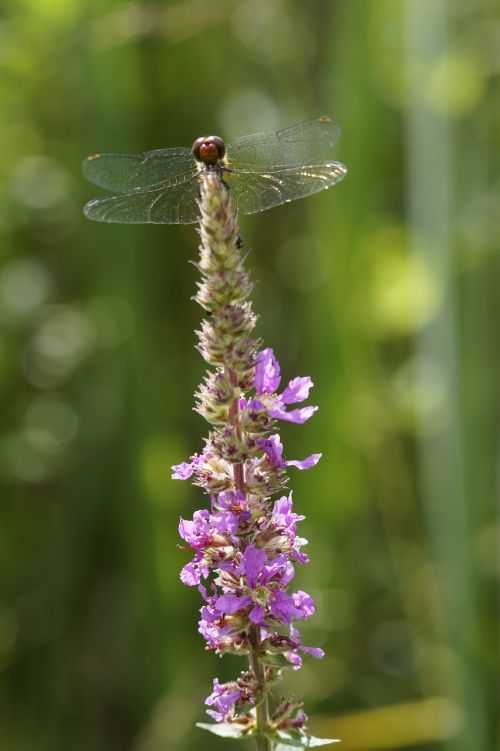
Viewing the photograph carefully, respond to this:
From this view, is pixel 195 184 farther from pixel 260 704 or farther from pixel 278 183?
pixel 260 704

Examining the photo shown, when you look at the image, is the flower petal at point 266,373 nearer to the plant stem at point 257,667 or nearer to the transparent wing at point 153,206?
the plant stem at point 257,667

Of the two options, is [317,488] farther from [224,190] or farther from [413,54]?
[224,190]

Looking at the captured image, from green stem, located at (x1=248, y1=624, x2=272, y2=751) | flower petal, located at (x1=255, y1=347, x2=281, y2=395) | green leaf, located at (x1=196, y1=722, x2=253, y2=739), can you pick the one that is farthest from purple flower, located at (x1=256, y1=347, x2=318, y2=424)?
green leaf, located at (x1=196, y1=722, x2=253, y2=739)

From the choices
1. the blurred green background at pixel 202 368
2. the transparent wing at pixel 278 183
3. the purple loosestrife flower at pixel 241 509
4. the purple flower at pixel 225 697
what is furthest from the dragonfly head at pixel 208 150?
the blurred green background at pixel 202 368

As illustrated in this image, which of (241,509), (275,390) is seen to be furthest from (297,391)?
(241,509)

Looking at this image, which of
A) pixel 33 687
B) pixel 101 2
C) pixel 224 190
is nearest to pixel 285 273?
pixel 101 2

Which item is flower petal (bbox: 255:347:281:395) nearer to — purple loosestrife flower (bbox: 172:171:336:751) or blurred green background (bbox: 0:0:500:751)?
purple loosestrife flower (bbox: 172:171:336:751)
